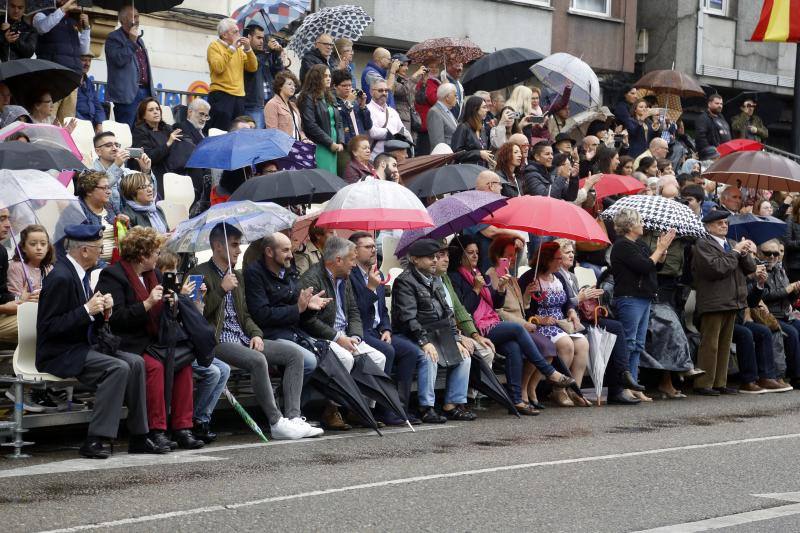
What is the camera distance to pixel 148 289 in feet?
38.9

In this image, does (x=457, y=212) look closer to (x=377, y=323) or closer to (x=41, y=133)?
(x=377, y=323)

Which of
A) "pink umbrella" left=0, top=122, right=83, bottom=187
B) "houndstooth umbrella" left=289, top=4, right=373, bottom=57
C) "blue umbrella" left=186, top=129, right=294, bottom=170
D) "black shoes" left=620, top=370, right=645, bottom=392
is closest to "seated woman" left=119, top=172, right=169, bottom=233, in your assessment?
"pink umbrella" left=0, top=122, right=83, bottom=187

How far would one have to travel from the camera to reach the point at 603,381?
16.1 metres

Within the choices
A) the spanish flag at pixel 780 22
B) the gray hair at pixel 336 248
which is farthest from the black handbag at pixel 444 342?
the spanish flag at pixel 780 22

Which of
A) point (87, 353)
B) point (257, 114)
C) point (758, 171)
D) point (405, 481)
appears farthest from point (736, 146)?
point (405, 481)

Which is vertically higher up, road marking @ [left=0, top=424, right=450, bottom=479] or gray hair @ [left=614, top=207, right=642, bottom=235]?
gray hair @ [left=614, top=207, right=642, bottom=235]

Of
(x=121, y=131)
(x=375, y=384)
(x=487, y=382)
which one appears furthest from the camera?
(x=121, y=131)

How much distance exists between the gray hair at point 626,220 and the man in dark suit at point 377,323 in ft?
10.9

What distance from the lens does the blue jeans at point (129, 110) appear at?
59.0 ft

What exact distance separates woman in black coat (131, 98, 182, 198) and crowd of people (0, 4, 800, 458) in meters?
0.03

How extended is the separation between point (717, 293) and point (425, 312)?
4.34 meters

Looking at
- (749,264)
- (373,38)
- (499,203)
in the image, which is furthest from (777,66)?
(499,203)

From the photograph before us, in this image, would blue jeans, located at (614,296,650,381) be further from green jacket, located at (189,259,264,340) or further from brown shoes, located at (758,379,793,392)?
green jacket, located at (189,259,264,340)

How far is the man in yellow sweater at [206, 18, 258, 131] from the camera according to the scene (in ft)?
59.8
